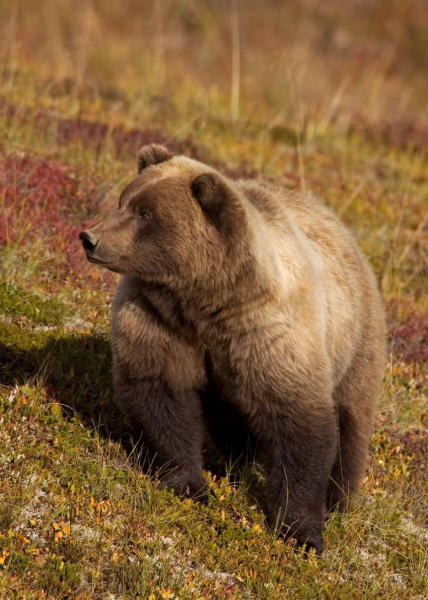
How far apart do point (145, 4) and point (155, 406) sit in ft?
57.6

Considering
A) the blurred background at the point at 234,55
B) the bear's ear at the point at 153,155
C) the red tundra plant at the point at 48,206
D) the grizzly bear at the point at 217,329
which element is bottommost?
the blurred background at the point at 234,55

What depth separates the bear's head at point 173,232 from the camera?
14.3 feet

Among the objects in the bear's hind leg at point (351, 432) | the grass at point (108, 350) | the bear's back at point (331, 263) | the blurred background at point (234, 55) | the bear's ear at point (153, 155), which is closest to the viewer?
the grass at point (108, 350)

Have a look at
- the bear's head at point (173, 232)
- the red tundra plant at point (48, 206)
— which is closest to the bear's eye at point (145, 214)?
the bear's head at point (173, 232)

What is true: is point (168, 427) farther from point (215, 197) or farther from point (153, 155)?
point (153, 155)

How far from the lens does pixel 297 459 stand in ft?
15.0

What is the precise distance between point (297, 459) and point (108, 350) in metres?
1.90

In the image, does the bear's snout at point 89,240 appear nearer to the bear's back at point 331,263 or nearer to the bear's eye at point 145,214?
the bear's eye at point 145,214

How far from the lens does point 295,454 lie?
4555 millimetres

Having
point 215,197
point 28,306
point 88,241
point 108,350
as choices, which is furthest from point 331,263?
point 28,306

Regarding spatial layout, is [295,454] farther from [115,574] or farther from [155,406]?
[115,574]

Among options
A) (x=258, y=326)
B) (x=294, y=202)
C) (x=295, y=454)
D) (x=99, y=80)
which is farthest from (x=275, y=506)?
(x=99, y=80)

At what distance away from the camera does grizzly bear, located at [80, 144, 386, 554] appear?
4.42 metres

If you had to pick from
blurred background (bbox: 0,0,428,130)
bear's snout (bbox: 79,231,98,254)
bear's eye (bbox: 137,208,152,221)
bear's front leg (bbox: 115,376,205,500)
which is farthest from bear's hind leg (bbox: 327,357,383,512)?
blurred background (bbox: 0,0,428,130)
